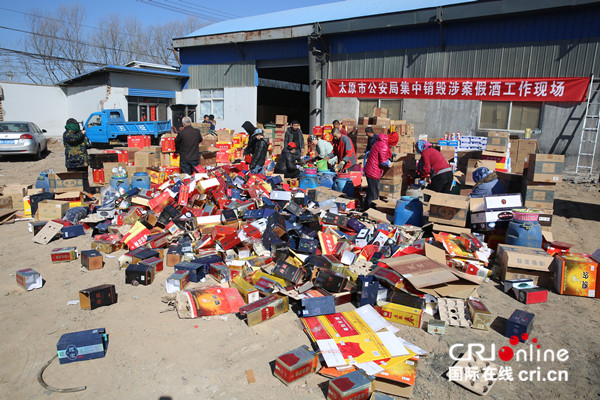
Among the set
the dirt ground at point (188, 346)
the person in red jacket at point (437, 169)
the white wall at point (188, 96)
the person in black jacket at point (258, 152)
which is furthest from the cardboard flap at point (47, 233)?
the white wall at point (188, 96)

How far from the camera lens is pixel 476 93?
14.6 m

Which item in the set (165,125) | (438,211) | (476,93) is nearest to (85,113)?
(165,125)

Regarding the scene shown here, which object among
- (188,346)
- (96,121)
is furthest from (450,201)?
(96,121)

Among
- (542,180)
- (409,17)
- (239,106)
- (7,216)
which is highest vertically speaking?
(409,17)

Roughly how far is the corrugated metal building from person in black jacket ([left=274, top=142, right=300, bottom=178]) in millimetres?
8040

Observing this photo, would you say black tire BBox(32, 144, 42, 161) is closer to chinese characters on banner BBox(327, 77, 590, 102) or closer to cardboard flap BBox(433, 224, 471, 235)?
chinese characters on banner BBox(327, 77, 590, 102)

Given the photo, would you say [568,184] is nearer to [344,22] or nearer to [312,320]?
[344,22]

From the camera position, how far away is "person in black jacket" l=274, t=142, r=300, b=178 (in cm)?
978

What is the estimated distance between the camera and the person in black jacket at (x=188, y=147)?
9.36 m

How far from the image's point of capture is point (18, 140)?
47.9 ft

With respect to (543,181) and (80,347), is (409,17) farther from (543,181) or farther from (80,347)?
(80,347)

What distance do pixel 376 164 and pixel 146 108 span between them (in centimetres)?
2106

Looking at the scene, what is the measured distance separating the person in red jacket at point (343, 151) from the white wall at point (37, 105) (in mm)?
25773

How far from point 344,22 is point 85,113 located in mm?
19205
